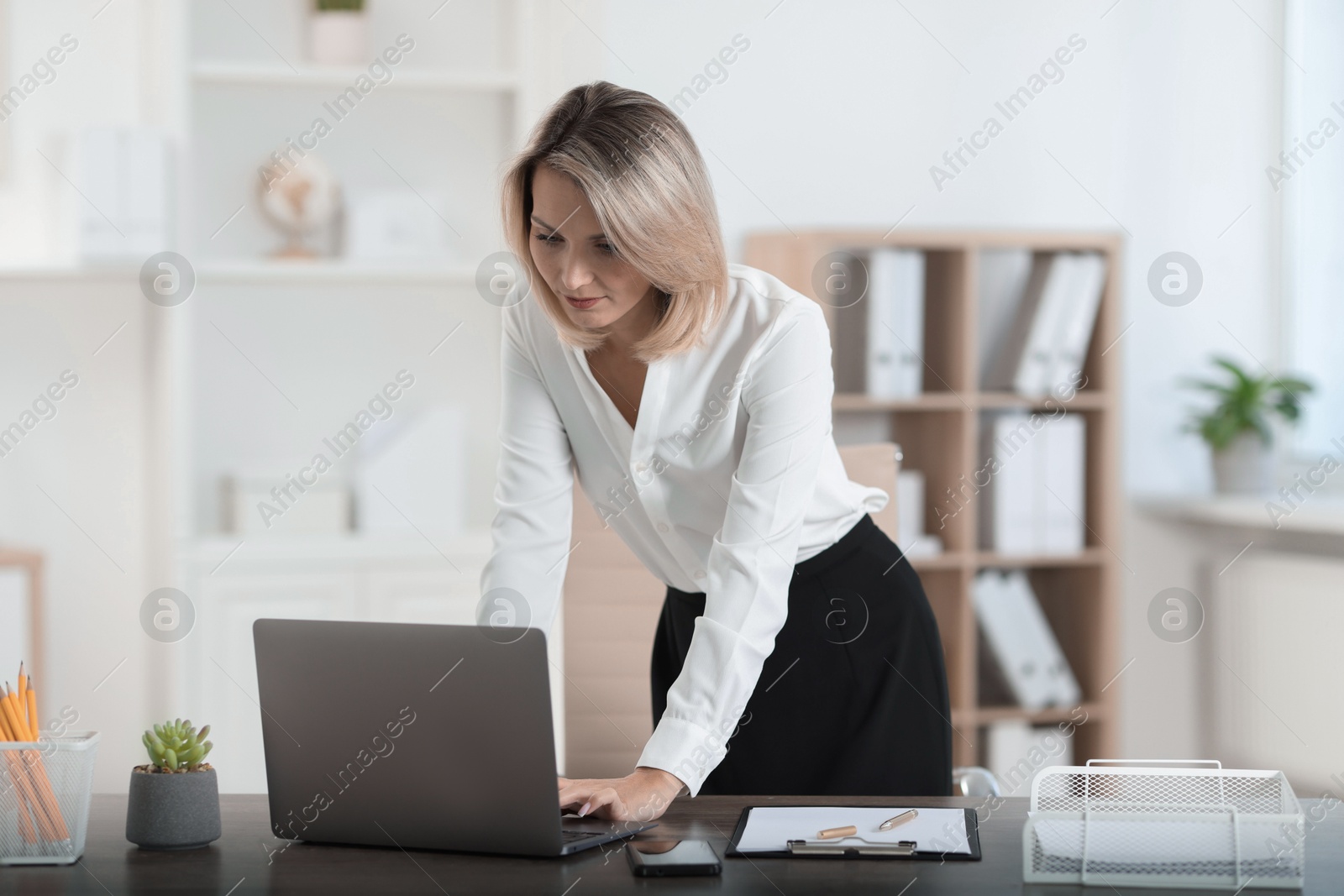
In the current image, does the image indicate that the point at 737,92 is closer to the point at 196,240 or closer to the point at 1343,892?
the point at 196,240

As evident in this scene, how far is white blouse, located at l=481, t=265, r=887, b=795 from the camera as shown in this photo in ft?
4.53

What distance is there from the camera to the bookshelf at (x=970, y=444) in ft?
10.5

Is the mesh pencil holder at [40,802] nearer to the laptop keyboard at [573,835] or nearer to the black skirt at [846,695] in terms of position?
the laptop keyboard at [573,835]

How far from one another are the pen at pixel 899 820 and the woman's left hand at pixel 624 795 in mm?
204

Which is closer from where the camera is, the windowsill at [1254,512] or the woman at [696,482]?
the woman at [696,482]

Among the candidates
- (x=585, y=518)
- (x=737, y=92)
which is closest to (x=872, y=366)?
(x=737, y=92)

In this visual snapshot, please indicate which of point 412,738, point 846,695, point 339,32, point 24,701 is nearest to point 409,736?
point 412,738

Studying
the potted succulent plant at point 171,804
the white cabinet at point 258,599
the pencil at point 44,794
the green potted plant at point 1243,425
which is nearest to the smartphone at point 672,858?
the potted succulent plant at point 171,804

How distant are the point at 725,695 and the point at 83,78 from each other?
8.57ft

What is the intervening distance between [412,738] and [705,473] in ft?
1.85

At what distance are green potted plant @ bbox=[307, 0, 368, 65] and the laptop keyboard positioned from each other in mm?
2452

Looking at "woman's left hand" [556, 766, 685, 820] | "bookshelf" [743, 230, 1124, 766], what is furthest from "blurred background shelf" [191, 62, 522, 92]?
"woman's left hand" [556, 766, 685, 820]

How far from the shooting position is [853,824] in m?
1.21

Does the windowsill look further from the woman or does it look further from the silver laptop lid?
the silver laptop lid
